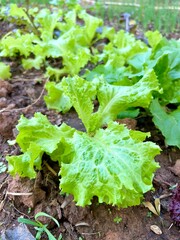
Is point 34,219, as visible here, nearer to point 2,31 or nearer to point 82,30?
point 82,30

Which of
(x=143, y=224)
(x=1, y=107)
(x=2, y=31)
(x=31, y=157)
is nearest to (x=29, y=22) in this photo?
(x=2, y=31)

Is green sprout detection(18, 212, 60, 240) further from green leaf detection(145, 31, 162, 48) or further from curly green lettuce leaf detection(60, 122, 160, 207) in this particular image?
green leaf detection(145, 31, 162, 48)

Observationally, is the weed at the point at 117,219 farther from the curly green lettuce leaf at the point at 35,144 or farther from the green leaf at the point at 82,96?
the green leaf at the point at 82,96

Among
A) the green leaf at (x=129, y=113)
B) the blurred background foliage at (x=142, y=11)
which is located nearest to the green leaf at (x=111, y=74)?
the green leaf at (x=129, y=113)

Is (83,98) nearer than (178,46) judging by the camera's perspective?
Yes

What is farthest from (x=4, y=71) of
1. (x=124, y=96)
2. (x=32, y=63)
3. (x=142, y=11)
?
(x=142, y=11)

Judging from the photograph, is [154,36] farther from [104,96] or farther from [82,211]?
[82,211]

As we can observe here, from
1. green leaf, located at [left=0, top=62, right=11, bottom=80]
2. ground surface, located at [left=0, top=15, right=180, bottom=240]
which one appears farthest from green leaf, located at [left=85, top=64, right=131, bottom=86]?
green leaf, located at [left=0, top=62, right=11, bottom=80]
